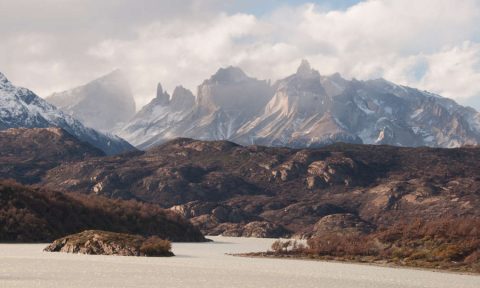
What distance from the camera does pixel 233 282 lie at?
5425 cm

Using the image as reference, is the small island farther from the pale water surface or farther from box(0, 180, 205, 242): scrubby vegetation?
box(0, 180, 205, 242): scrubby vegetation

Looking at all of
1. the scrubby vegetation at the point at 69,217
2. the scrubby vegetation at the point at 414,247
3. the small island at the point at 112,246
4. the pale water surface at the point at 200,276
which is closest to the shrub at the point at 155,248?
the small island at the point at 112,246

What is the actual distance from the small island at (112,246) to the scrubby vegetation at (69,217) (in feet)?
104

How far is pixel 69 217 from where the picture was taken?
14962cm

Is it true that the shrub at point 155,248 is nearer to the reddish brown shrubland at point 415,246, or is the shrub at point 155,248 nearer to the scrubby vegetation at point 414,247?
the scrubby vegetation at point 414,247

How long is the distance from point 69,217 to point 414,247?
81092 mm

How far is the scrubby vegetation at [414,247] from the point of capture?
85.1 metres

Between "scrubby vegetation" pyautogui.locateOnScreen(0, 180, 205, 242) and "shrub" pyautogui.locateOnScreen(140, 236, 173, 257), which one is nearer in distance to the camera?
"shrub" pyautogui.locateOnScreen(140, 236, 173, 257)

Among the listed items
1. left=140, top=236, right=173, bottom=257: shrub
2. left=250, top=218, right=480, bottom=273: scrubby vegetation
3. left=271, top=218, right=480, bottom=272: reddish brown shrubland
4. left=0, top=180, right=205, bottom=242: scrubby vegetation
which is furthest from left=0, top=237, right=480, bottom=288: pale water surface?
left=0, top=180, right=205, bottom=242: scrubby vegetation

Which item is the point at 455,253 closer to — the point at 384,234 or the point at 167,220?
the point at 384,234

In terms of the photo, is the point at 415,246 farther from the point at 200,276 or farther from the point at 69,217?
the point at 69,217

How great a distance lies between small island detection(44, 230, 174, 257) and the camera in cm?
9254

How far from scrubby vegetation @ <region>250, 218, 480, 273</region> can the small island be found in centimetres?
1660

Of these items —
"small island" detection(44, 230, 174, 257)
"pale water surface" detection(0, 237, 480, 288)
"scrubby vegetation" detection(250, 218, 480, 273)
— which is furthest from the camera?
"small island" detection(44, 230, 174, 257)
